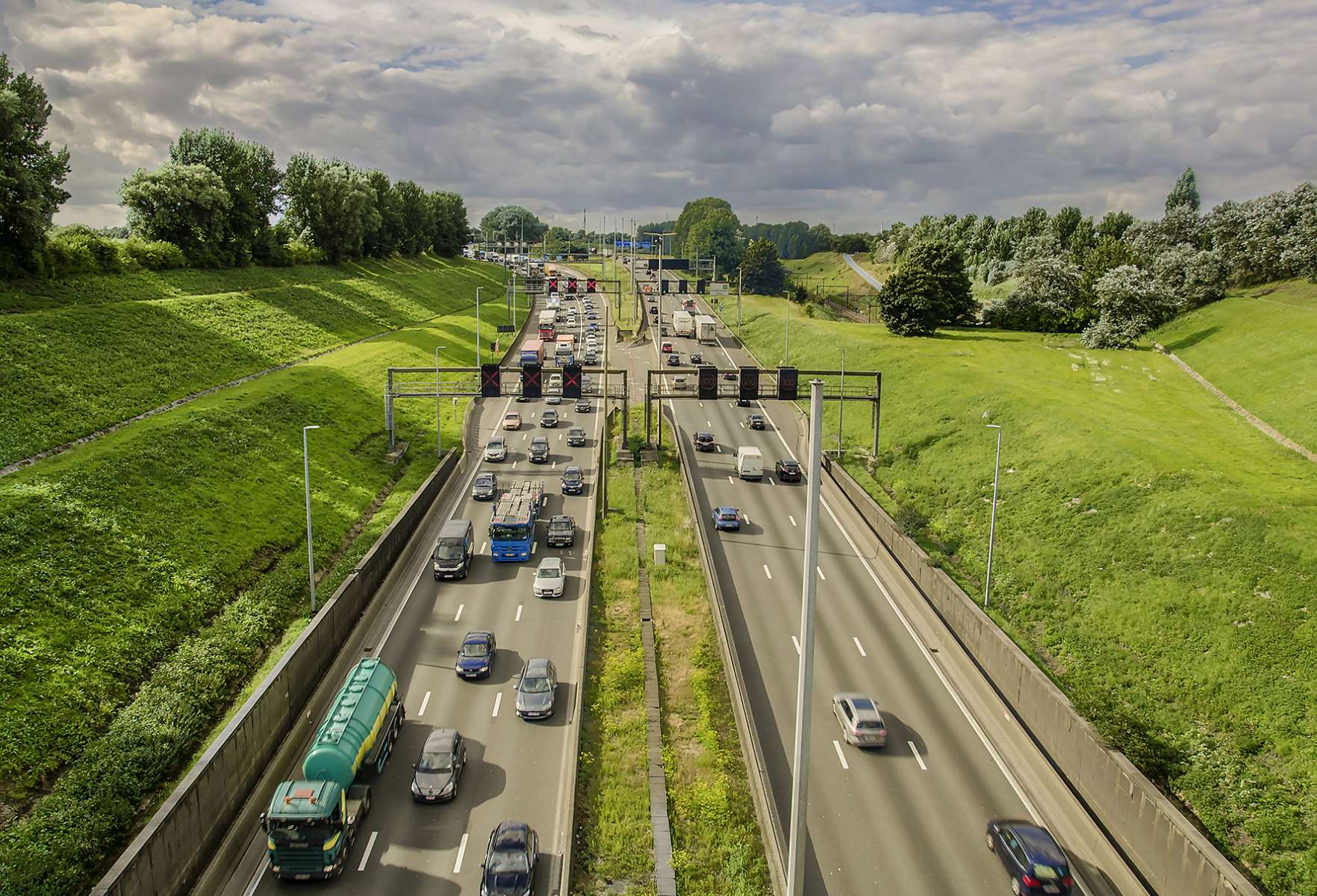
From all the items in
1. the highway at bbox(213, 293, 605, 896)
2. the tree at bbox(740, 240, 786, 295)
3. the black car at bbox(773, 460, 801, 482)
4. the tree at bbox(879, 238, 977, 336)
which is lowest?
the highway at bbox(213, 293, 605, 896)

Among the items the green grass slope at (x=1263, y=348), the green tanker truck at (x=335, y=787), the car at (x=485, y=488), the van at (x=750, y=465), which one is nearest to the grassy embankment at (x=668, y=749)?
the green tanker truck at (x=335, y=787)

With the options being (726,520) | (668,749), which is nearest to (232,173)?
(726,520)

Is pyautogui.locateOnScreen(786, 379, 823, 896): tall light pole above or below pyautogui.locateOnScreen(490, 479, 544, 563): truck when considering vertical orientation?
above

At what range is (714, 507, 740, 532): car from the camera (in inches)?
1972

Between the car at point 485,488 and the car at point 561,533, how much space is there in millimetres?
8793

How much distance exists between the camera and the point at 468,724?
29969mm

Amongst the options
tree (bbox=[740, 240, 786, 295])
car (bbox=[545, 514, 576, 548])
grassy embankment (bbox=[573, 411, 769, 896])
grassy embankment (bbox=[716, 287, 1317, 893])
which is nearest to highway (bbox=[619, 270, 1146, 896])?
grassy embankment (bbox=[573, 411, 769, 896])

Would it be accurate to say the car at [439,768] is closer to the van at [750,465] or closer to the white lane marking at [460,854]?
the white lane marking at [460,854]

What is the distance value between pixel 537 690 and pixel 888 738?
13292 millimetres

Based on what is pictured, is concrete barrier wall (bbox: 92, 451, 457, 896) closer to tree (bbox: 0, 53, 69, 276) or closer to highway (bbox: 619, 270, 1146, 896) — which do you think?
highway (bbox: 619, 270, 1146, 896)

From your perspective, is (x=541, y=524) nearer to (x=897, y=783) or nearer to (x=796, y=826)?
(x=897, y=783)

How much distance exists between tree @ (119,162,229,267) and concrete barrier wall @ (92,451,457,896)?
61186 mm

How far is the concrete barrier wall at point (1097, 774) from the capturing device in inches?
862

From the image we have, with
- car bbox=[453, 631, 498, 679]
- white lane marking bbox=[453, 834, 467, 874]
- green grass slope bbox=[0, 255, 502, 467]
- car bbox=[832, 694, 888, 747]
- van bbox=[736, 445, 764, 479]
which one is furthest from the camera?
van bbox=[736, 445, 764, 479]
